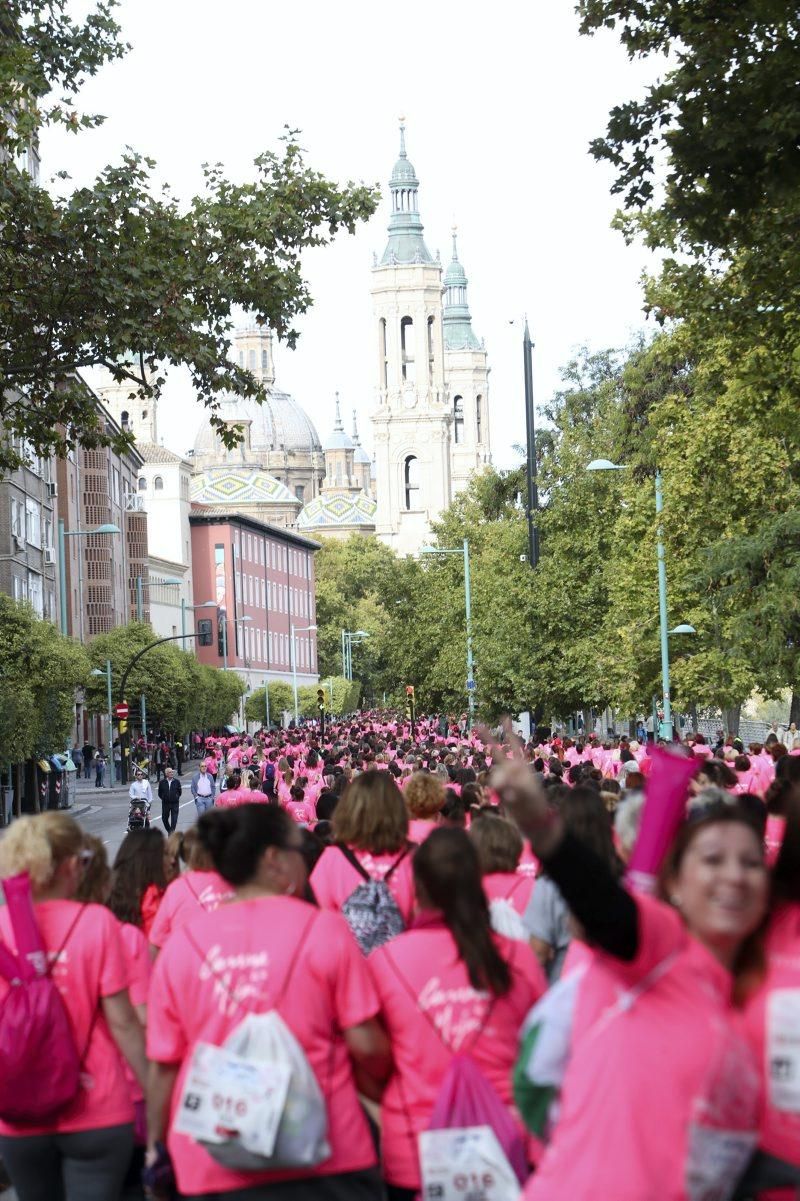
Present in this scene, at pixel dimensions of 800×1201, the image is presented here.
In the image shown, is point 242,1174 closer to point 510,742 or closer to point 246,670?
point 510,742

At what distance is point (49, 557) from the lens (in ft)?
268

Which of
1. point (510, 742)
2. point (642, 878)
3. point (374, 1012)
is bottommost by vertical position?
point (374, 1012)

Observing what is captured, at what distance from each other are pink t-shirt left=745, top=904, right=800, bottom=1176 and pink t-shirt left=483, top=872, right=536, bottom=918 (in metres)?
3.25

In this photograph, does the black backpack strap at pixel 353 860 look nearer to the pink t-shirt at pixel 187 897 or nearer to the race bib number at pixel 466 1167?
the pink t-shirt at pixel 187 897

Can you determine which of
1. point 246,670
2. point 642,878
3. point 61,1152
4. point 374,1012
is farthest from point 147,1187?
point 246,670

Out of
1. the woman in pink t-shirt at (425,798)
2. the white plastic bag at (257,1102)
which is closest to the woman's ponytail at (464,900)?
the white plastic bag at (257,1102)

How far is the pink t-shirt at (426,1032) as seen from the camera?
5660mm

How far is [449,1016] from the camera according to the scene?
18.7 feet

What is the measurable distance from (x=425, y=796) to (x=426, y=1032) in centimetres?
501

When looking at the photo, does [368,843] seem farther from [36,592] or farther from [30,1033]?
[36,592]

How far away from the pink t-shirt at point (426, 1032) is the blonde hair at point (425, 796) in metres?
4.91

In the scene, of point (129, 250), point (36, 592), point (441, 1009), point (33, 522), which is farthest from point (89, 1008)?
point (36, 592)

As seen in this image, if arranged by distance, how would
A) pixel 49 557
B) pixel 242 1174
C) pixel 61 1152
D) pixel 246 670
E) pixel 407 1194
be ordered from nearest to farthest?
1. pixel 242 1174
2. pixel 407 1194
3. pixel 61 1152
4. pixel 49 557
5. pixel 246 670

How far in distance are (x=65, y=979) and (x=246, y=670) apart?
147154 millimetres
